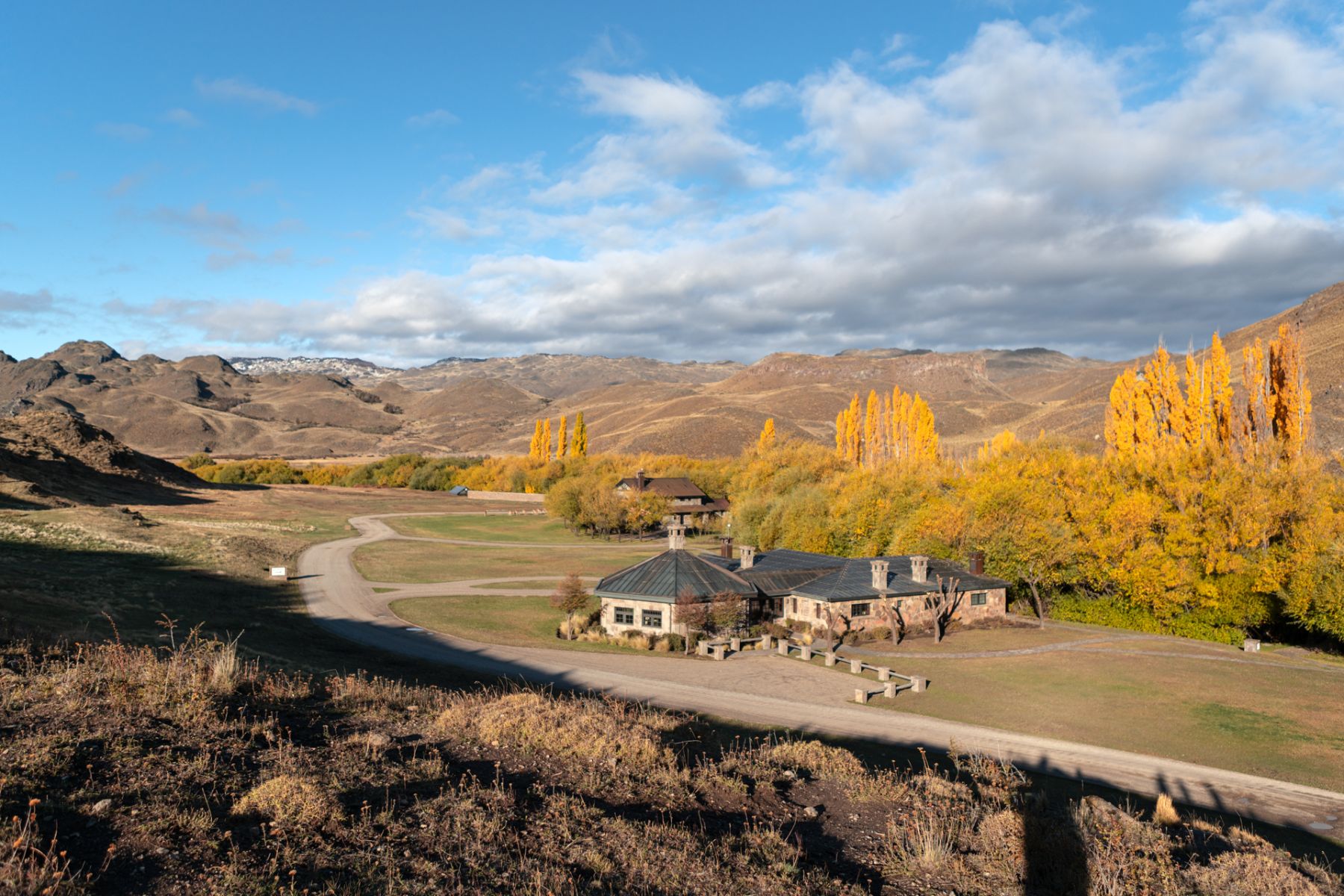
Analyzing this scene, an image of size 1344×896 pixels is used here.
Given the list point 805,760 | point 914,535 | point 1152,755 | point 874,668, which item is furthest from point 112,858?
point 914,535

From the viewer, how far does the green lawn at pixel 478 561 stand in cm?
5897

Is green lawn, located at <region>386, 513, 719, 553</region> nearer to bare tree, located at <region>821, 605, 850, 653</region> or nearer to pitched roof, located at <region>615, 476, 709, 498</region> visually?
pitched roof, located at <region>615, 476, 709, 498</region>

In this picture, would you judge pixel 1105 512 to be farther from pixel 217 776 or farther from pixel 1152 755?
pixel 217 776

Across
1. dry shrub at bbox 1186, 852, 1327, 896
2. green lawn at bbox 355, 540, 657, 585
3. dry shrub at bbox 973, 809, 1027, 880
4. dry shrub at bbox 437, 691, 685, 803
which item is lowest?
green lawn at bbox 355, 540, 657, 585

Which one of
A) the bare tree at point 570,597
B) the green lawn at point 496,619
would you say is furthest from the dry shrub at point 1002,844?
the bare tree at point 570,597

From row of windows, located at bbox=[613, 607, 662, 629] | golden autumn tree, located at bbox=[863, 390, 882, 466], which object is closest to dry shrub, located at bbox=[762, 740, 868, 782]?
row of windows, located at bbox=[613, 607, 662, 629]

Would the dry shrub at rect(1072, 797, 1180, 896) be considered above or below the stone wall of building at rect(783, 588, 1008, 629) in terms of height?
above

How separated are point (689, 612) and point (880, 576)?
11.8 m

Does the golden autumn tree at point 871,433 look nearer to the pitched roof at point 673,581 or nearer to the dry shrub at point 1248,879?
the pitched roof at point 673,581

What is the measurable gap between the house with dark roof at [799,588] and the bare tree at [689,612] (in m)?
0.21

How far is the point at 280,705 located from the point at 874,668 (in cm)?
2883

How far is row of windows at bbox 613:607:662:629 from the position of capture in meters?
42.9

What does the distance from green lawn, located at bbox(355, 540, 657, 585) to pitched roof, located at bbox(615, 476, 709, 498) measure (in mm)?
18949

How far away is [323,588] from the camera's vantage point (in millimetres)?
50812
